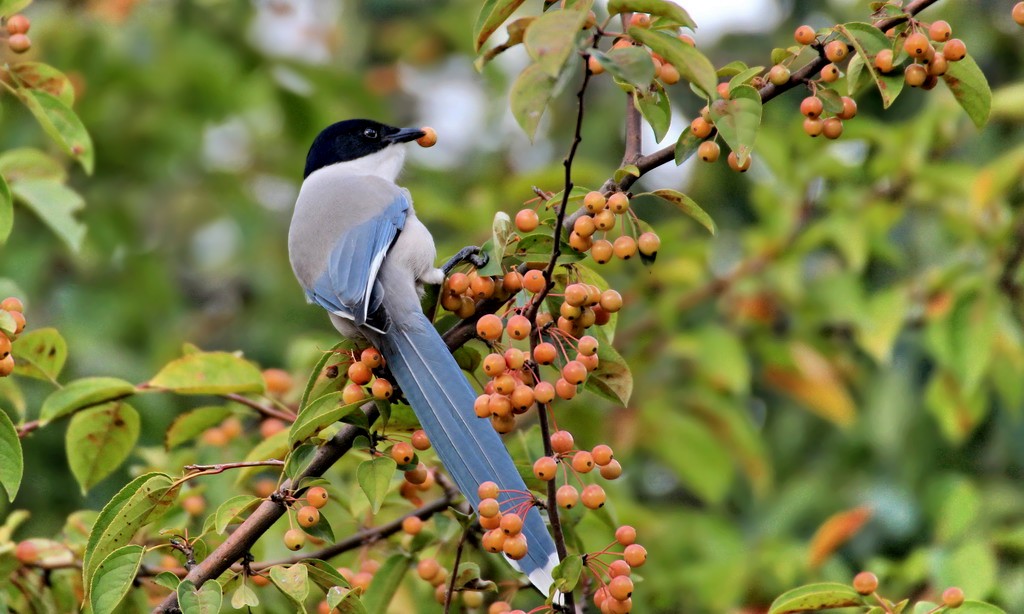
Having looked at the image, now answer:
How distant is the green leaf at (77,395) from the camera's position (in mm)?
3002

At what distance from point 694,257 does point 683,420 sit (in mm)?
732

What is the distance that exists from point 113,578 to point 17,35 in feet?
4.87

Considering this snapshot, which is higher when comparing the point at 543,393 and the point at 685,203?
the point at 685,203

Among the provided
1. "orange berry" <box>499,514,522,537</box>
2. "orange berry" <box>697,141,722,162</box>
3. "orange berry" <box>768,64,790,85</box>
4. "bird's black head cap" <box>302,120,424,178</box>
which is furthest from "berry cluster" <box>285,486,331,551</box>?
"bird's black head cap" <box>302,120,424,178</box>

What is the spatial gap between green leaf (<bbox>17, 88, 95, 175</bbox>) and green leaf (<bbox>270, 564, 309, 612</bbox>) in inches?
55.1

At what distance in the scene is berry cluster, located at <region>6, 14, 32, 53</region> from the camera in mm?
3053

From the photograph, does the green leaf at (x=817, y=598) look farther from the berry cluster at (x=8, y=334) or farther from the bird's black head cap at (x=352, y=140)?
the bird's black head cap at (x=352, y=140)

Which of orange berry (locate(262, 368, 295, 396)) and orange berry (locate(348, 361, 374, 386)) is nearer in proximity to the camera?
orange berry (locate(348, 361, 374, 386))

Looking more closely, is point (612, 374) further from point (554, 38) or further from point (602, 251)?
point (554, 38)

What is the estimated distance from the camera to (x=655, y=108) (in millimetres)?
2518

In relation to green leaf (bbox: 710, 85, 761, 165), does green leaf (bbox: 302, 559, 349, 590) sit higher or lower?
lower

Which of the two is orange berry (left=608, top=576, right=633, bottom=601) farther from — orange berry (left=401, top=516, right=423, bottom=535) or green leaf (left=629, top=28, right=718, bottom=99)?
green leaf (left=629, top=28, right=718, bottom=99)

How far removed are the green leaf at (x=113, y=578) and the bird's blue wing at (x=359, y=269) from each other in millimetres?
824

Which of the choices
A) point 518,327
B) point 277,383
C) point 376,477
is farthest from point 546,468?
point 277,383
